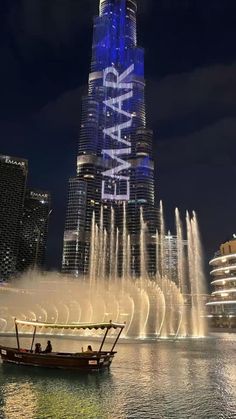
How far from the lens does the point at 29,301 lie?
84.0 metres

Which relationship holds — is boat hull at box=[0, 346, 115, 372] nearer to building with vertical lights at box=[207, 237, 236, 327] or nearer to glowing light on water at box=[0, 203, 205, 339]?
glowing light on water at box=[0, 203, 205, 339]

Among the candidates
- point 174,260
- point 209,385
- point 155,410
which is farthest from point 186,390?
point 174,260

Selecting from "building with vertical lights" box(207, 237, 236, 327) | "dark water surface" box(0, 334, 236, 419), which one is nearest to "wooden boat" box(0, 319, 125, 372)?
"dark water surface" box(0, 334, 236, 419)

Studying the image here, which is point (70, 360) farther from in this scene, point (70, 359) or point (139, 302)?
point (139, 302)

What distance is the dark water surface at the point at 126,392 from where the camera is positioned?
17.3 m

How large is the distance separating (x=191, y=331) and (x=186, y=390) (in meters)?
53.5

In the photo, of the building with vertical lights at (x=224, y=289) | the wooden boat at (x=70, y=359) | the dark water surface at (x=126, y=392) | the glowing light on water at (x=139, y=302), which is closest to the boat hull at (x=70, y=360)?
the wooden boat at (x=70, y=359)

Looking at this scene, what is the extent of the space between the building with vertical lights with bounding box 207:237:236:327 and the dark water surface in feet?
264

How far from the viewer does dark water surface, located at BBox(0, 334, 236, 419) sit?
683 inches

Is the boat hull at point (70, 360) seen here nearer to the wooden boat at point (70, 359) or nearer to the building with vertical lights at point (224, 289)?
the wooden boat at point (70, 359)

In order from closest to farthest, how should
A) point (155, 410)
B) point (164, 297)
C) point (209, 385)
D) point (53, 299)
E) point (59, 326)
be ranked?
point (155, 410) → point (209, 385) → point (59, 326) → point (164, 297) → point (53, 299)

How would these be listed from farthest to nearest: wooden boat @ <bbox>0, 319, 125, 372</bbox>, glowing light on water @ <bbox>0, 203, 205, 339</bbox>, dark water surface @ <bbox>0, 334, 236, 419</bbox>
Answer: glowing light on water @ <bbox>0, 203, 205, 339</bbox> < wooden boat @ <bbox>0, 319, 125, 372</bbox> < dark water surface @ <bbox>0, 334, 236, 419</bbox>

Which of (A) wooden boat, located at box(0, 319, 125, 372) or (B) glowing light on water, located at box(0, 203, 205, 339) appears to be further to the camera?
(B) glowing light on water, located at box(0, 203, 205, 339)

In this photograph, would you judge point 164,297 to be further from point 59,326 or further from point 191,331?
point 59,326
